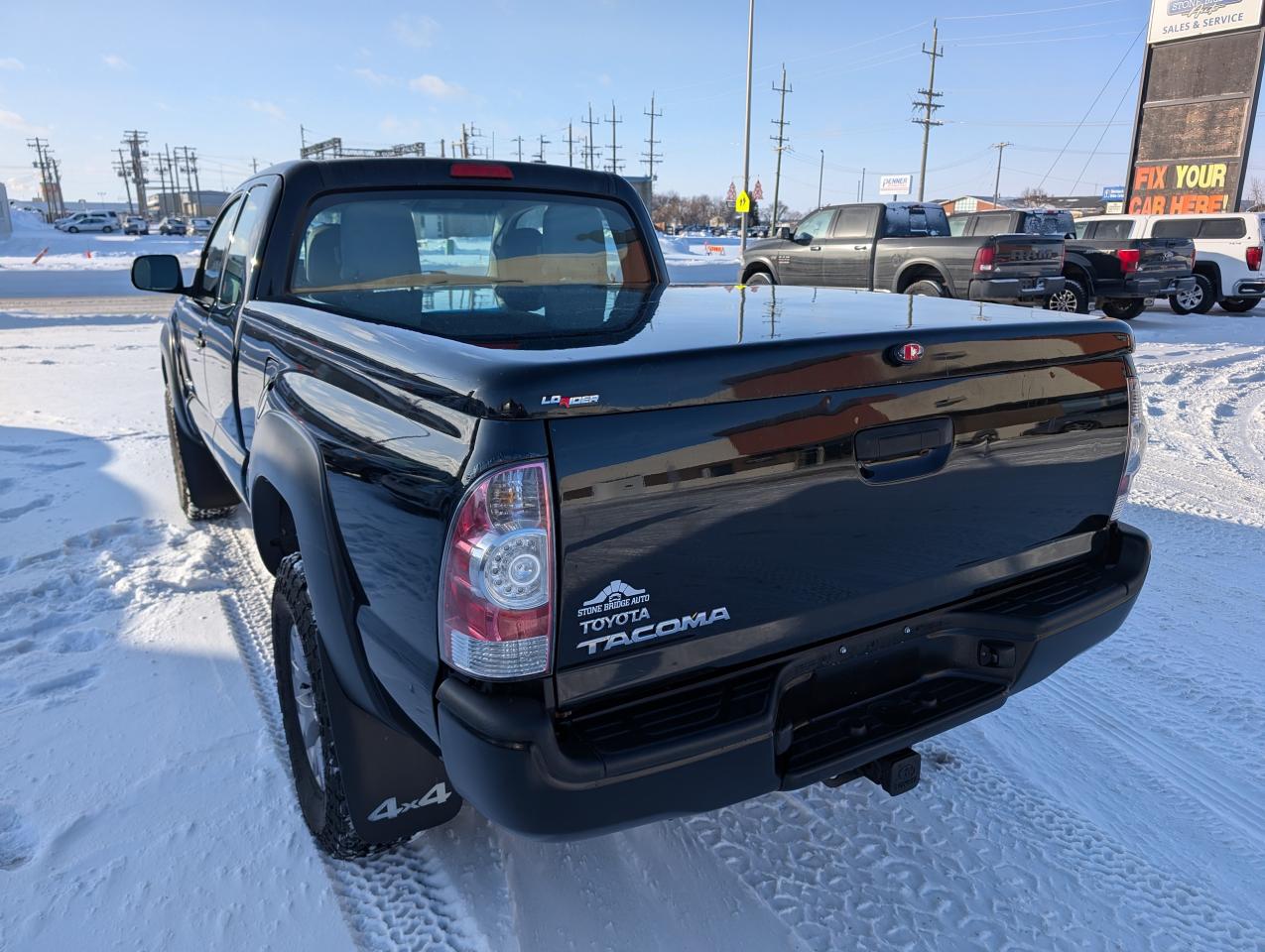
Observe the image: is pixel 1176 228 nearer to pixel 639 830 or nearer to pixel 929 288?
pixel 929 288

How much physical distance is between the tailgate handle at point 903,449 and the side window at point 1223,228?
1898 centimetres

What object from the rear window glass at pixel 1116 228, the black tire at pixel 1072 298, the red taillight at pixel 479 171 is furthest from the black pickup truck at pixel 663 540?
the rear window glass at pixel 1116 228

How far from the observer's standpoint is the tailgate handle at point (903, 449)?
1.98m

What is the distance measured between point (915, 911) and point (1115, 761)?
1085mm

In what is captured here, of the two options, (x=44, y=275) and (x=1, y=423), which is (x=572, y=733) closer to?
(x=1, y=423)

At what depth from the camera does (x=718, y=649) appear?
6.15 feet

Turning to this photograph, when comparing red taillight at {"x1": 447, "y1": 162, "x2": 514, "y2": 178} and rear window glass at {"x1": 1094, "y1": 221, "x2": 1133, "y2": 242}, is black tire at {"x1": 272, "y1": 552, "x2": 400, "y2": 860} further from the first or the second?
rear window glass at {"x1": 1094, "y1": 221, "x2": 1133, "y2": 242}

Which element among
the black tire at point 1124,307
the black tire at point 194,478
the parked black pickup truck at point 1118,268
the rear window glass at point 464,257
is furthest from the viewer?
the black tire at point 1124,307

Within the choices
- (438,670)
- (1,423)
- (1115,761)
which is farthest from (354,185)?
(1,423)

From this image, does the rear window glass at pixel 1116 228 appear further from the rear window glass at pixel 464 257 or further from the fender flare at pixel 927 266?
the rear window glass at pixel 464 257

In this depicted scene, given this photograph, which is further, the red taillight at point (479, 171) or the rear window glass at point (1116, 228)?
the rear window glass at point (1116, 228)

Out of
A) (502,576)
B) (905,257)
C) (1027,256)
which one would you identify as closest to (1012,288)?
(1027,256)

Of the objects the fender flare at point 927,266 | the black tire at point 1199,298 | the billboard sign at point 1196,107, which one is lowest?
the black tire at point 1199,298

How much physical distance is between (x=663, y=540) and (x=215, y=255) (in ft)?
11.5
